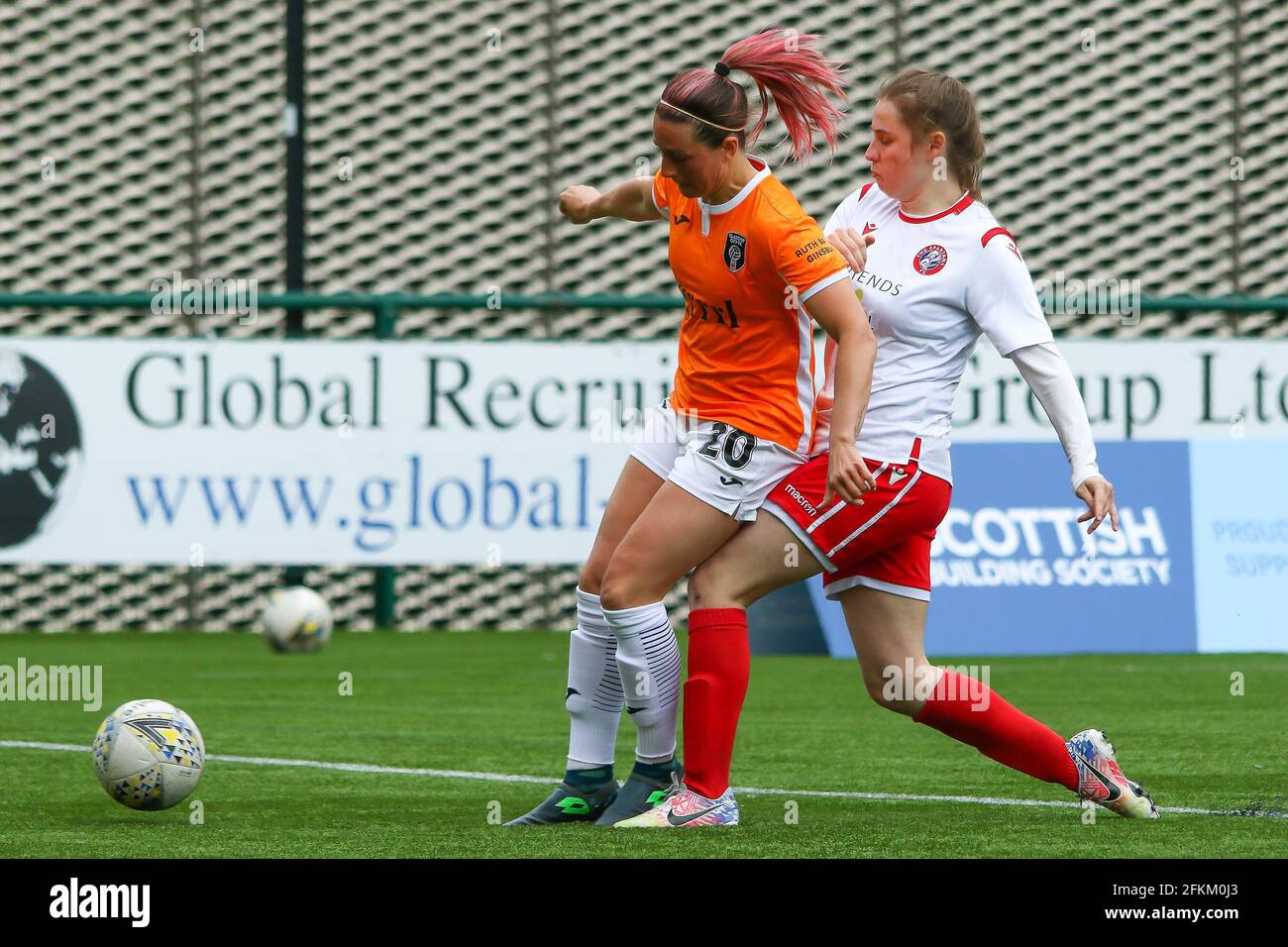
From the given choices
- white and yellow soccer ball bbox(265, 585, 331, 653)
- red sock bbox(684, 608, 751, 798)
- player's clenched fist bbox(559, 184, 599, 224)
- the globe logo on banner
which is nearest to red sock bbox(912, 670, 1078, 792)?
red sock bbox(684, 608, 751, 798)

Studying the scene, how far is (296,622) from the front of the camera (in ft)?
37.9

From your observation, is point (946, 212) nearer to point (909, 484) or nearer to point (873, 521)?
point (909, 484)

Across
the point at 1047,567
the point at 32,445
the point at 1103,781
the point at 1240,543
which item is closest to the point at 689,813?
the point at 1103,781

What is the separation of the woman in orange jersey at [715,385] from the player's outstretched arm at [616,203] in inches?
7.2

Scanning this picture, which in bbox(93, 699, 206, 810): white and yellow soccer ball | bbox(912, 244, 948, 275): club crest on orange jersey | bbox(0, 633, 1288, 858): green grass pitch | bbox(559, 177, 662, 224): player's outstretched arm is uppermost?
bbox(559, 177, 662, 224): player's outstretched arm

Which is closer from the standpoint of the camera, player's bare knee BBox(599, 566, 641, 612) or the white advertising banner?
player's bare knee BBox(599, 566, 641, 612)

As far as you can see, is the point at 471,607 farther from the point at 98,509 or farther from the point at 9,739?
the point at 9,739

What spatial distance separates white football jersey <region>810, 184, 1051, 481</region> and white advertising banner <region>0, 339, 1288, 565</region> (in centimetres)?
712

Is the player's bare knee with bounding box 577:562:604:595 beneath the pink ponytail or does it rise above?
beneath

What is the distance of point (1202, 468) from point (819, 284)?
6985 millimetres

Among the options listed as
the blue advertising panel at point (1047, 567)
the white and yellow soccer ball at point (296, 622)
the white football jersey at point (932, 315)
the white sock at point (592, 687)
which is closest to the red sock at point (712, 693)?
the white sock at point (592, 687)

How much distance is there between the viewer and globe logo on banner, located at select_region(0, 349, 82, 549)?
40.3 ft

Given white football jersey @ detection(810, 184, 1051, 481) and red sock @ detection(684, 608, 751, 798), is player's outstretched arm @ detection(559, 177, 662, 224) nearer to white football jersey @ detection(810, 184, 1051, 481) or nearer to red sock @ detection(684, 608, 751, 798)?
white football jersey @ detection(810, 184, 1051, 481)

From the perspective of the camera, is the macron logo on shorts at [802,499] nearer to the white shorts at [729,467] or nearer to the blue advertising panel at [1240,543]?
the white shorts at [729,467]
